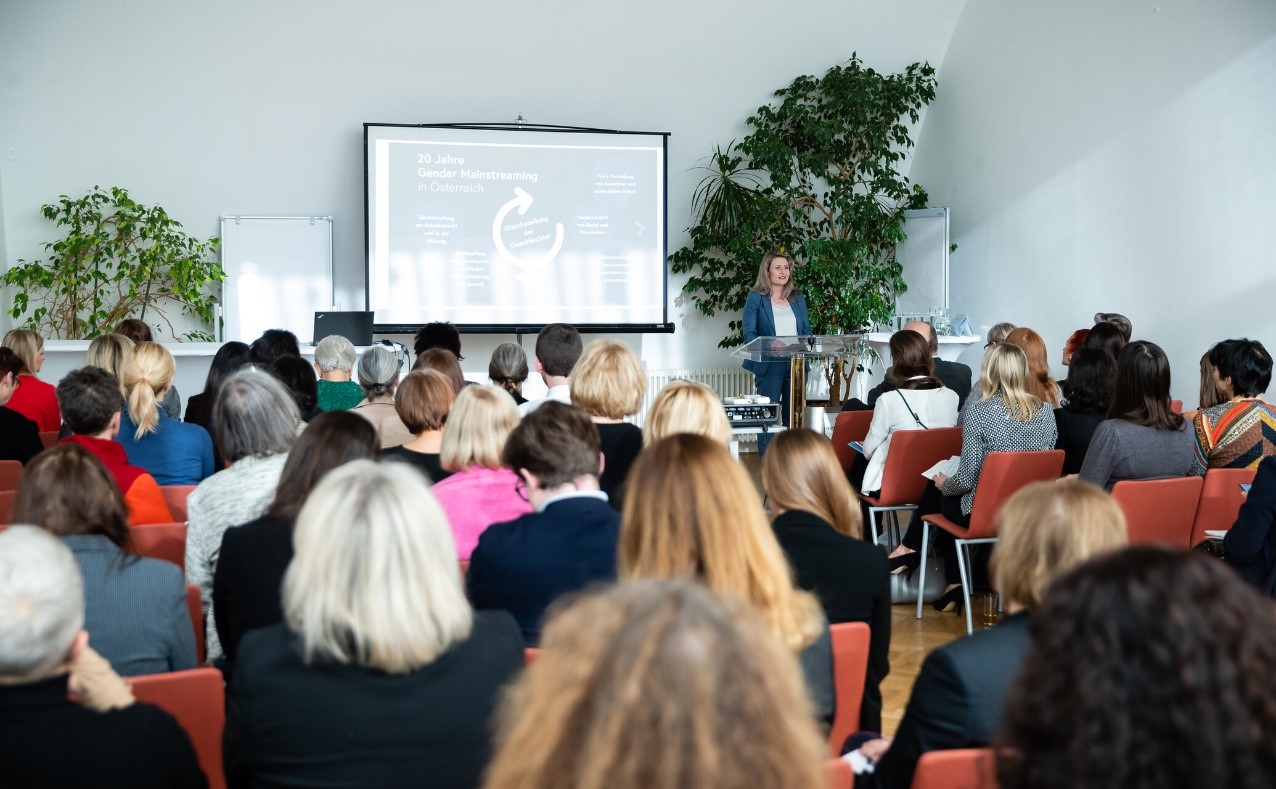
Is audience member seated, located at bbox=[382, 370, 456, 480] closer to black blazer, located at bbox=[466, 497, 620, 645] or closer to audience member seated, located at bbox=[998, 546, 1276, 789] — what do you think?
black blazer, located at bbox=[466, 497, 620, 645]

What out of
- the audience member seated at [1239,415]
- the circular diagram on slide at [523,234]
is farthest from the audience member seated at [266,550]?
the circular diagram on slide at [523,234]

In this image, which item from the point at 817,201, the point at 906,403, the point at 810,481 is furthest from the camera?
the point at 817,201

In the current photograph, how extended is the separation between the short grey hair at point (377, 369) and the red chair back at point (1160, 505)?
272 centimetres

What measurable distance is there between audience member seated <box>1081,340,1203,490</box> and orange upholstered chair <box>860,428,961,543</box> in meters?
0.77

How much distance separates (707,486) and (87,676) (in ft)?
3.13

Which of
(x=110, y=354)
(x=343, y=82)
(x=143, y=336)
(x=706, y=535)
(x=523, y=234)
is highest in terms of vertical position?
(x=343, y=82)

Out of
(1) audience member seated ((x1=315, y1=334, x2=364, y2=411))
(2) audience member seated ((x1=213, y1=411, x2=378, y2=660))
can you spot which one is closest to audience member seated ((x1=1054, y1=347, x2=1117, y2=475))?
(1) audience member seated ((x1=315, y1=334, x2=364, y2=411))

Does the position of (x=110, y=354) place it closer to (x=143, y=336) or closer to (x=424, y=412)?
(x=143, y=336)

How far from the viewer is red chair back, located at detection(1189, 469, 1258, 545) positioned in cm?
379

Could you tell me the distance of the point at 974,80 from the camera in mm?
8852

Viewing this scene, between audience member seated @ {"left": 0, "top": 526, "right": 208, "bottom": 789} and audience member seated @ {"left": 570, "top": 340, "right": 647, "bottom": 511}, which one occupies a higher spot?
audience member seated @ {"left": 570, "top": 340, "right": 647, "bottom": 511}

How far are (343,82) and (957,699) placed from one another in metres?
7.71

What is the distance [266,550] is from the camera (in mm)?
2311

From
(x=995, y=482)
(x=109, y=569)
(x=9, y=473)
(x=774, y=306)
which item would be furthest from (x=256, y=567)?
(x=774, y=306)
